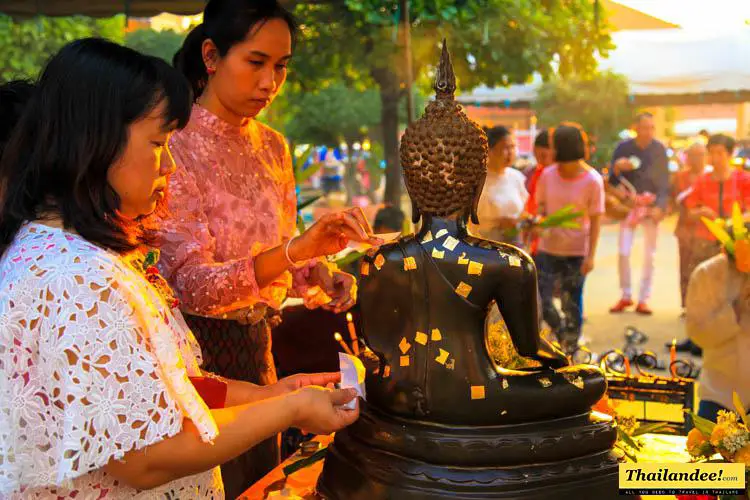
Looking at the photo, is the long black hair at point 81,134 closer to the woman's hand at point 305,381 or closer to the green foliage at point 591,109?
the woman's hand at point 305,381

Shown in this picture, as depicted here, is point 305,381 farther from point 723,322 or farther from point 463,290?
point 723,322

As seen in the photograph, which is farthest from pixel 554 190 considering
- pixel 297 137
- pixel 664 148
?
pixel 297 137

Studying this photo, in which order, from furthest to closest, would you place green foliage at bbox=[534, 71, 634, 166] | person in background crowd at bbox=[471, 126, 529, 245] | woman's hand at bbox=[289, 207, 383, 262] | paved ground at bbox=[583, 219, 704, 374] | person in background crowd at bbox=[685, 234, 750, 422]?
1. green foliage at bbox=[534, 71, 634, 166]
2. paved ground at bbox=[583, 219, 704, 374]
3. person in background crowd at bbox=[471, 126, 529, 245]
4. person in background crowd at bbox=[685, 234, 750, 422]
5. woman's hand at bbox=[289, 207, 383, 262]

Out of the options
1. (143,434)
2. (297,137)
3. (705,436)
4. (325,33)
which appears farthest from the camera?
(297,137)

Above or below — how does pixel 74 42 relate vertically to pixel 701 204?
above

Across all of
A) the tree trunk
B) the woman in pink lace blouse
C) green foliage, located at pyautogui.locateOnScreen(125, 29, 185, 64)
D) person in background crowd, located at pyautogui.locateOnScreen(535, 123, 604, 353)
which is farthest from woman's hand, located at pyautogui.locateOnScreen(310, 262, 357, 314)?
green foliage, located at pyautogui.locateOnScreen(125, 29, 185, 64)

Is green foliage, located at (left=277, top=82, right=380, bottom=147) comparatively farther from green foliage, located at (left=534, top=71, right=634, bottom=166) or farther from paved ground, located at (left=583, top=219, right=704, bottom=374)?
paved ground, located at (left=583, top=219, right=704, bottom=374)

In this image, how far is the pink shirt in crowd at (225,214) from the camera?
1.97 m

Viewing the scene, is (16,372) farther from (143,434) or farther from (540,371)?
(540,371)

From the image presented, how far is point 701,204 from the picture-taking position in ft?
23.1

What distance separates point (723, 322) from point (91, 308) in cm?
260

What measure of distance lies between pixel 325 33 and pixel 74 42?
14.6 ft

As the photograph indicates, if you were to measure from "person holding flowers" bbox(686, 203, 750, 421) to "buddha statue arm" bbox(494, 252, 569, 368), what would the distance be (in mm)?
1694

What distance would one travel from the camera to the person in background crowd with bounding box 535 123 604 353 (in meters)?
5.76
